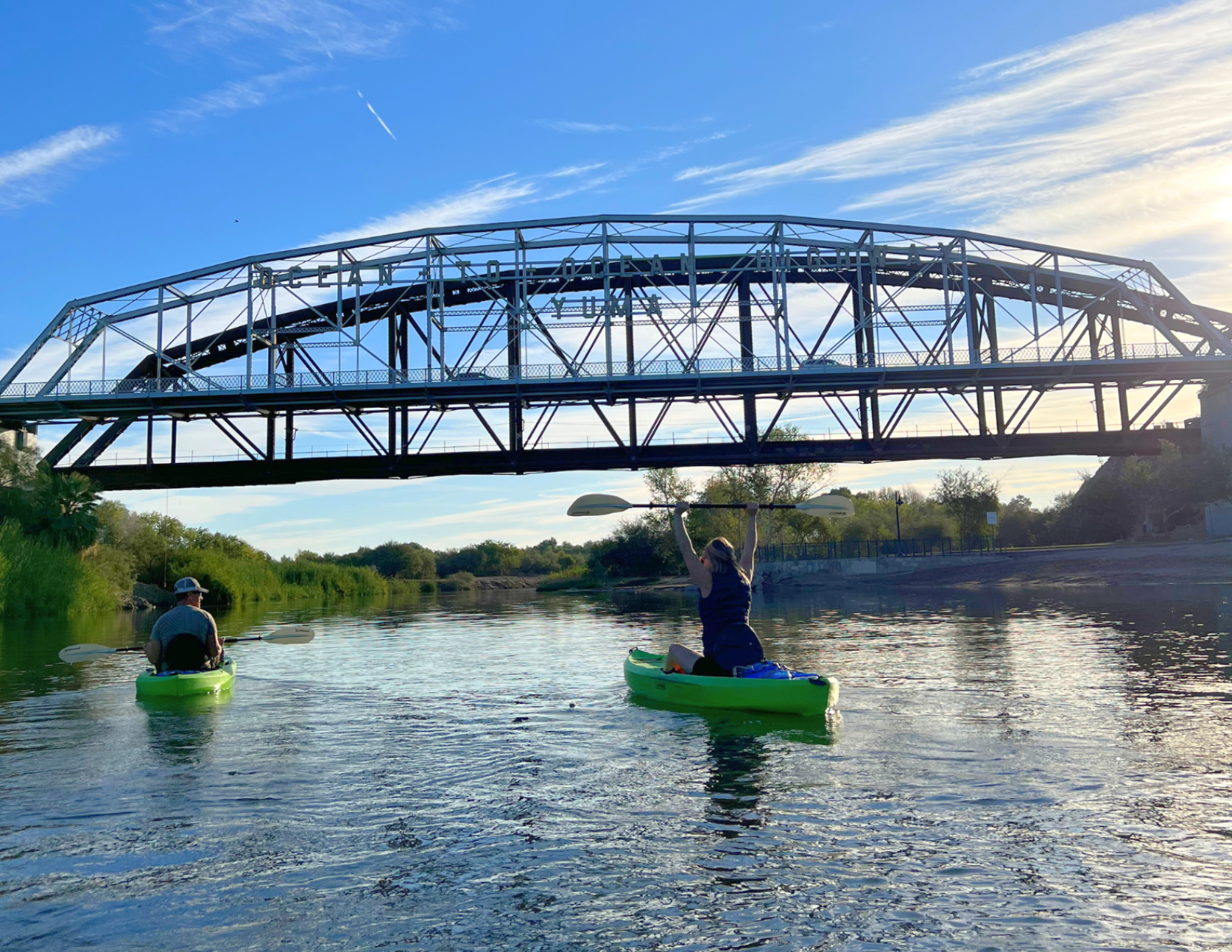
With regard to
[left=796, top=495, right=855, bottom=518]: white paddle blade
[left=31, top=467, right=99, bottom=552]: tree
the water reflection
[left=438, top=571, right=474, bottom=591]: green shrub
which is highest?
[left=31, top=467, right=99, bottom=552]: tree

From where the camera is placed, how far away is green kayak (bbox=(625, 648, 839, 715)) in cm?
1148

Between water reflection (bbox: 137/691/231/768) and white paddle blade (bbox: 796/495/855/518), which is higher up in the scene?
white paddle blade (bbox: 796/495/855/518)

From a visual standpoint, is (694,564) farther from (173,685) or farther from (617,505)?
(173,685)

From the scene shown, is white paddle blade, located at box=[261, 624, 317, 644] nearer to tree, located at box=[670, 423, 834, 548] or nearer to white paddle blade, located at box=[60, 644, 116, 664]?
white paddle blade, located at box=[60, 644, 116, 664]

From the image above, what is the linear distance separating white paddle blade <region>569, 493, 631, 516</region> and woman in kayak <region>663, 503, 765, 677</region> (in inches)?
135

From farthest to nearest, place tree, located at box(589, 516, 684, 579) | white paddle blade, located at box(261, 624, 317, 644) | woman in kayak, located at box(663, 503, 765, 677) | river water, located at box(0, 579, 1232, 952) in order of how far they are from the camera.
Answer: tree, located at box(589, 516, 684, 579) → white paddle blade, located at box(261, 624, 317, 644) → woman in kayak, located at box(663, 503, 765, 677) → river water, located at box(0, 579, 1232, 952)

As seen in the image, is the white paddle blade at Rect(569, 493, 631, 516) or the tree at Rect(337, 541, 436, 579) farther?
the tree at Rect(337, 541, 436, 579)

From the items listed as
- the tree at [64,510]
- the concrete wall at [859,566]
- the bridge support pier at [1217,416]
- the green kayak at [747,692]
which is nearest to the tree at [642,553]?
the concrete wall at [859,566]

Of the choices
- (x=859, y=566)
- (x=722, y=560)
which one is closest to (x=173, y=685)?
(x=722, y=560)

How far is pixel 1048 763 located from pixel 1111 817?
6.05 feet

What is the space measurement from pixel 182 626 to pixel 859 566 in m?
48.7

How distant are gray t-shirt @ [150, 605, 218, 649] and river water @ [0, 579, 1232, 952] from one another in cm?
108

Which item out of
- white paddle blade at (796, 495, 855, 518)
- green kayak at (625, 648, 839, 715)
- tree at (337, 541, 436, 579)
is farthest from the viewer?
tree at (337, 541, 436, 579)

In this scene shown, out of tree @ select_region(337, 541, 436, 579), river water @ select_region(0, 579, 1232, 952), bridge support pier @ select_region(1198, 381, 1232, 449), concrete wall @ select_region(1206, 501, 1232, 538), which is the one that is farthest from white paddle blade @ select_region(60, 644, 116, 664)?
tree @ select_region(337, 541, 436, 579)
